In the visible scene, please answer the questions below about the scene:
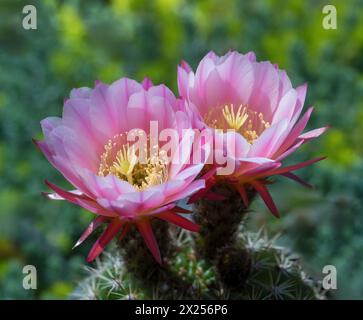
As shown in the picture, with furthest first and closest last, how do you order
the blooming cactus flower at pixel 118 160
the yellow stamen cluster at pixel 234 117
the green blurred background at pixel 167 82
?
the green blurred background at pixel 167 82 → the yellow stamen cluster at pixel 234 117 → the blooming cactus flower at pixel 118 160

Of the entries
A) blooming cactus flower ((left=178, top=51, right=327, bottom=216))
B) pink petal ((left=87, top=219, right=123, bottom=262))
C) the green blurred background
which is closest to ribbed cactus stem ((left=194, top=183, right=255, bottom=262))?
blooming cactus flower ((left=178, top=51, right=327, bottom=216))

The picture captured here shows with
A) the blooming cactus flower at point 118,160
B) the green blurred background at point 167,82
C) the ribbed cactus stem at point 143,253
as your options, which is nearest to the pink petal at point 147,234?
the blooming cactus flower at point 118,160

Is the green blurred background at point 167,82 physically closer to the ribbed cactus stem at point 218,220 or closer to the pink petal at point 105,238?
the ribbed cactus stem at point 218,220

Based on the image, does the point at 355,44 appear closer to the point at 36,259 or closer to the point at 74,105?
the point at 36,259

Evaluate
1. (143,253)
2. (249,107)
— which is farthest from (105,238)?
(249,107)

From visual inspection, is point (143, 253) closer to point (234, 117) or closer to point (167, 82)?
point (234, 117)
